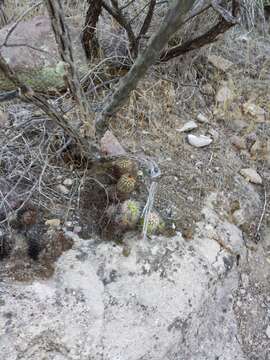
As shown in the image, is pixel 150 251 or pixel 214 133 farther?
pixel 214 133

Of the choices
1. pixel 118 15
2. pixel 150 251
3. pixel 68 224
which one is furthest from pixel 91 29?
pixel 150 251

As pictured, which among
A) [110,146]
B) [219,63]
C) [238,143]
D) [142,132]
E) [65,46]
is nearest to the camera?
[65,46]

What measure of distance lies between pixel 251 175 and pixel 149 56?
3.03 ft

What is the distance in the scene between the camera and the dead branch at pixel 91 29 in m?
1.71

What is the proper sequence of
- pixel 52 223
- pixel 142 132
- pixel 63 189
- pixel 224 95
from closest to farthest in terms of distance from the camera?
pixel 52 223, pixel 63 189, pixel 142 132, pixel 224 95

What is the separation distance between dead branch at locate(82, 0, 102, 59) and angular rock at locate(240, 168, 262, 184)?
922 mm

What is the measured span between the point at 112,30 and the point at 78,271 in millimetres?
1265

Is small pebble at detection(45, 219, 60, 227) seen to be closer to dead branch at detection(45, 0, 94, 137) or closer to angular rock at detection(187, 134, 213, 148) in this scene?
dead branch at detection(45, 0, 94, 137)

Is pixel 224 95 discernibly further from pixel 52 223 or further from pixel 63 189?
pixel 52 223

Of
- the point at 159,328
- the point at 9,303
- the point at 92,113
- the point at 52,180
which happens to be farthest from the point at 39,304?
the point at 92,113

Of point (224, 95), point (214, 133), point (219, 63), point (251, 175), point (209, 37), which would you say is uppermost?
point (209, 37)

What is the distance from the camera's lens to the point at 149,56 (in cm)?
109

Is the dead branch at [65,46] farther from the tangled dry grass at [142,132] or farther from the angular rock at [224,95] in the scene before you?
the angular rock at [224,95]

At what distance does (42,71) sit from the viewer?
1.75 metres
